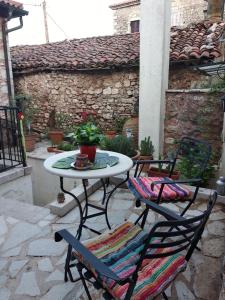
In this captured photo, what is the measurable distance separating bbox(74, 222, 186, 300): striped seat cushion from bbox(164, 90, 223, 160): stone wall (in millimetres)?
2973

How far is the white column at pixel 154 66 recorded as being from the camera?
170 inches

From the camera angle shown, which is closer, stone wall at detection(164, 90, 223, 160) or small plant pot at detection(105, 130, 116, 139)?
stone wall at detection(164, 90, 223, 160)

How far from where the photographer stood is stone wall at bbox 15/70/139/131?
20.1 ft

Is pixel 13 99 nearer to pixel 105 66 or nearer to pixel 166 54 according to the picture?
pixel 105 66

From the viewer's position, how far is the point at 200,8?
396 inches

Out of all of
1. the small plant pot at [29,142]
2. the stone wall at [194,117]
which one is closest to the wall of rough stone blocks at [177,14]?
the stone wall at [194,117]

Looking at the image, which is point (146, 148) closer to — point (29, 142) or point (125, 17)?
point (29, 142)

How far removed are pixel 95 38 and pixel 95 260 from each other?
788cm

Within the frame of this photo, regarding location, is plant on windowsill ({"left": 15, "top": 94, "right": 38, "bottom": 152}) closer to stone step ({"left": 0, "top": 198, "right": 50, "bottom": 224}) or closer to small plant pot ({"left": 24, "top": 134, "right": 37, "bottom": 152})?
small plant pot ({"left": 24, "top": 134, "right": 37, "bottom": 152})

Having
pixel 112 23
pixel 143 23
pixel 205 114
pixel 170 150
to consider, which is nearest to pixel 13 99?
pixel 143 23

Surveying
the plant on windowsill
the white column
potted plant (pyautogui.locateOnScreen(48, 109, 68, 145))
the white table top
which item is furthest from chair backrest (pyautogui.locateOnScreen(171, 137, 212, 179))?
potted plant (pyautogui.locateOnScreen(48, 109, 68, 145))

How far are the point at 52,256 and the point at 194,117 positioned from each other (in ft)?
10.8

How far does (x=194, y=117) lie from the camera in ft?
14.2

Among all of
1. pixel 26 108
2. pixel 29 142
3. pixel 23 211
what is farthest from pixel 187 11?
pixel 23 211
